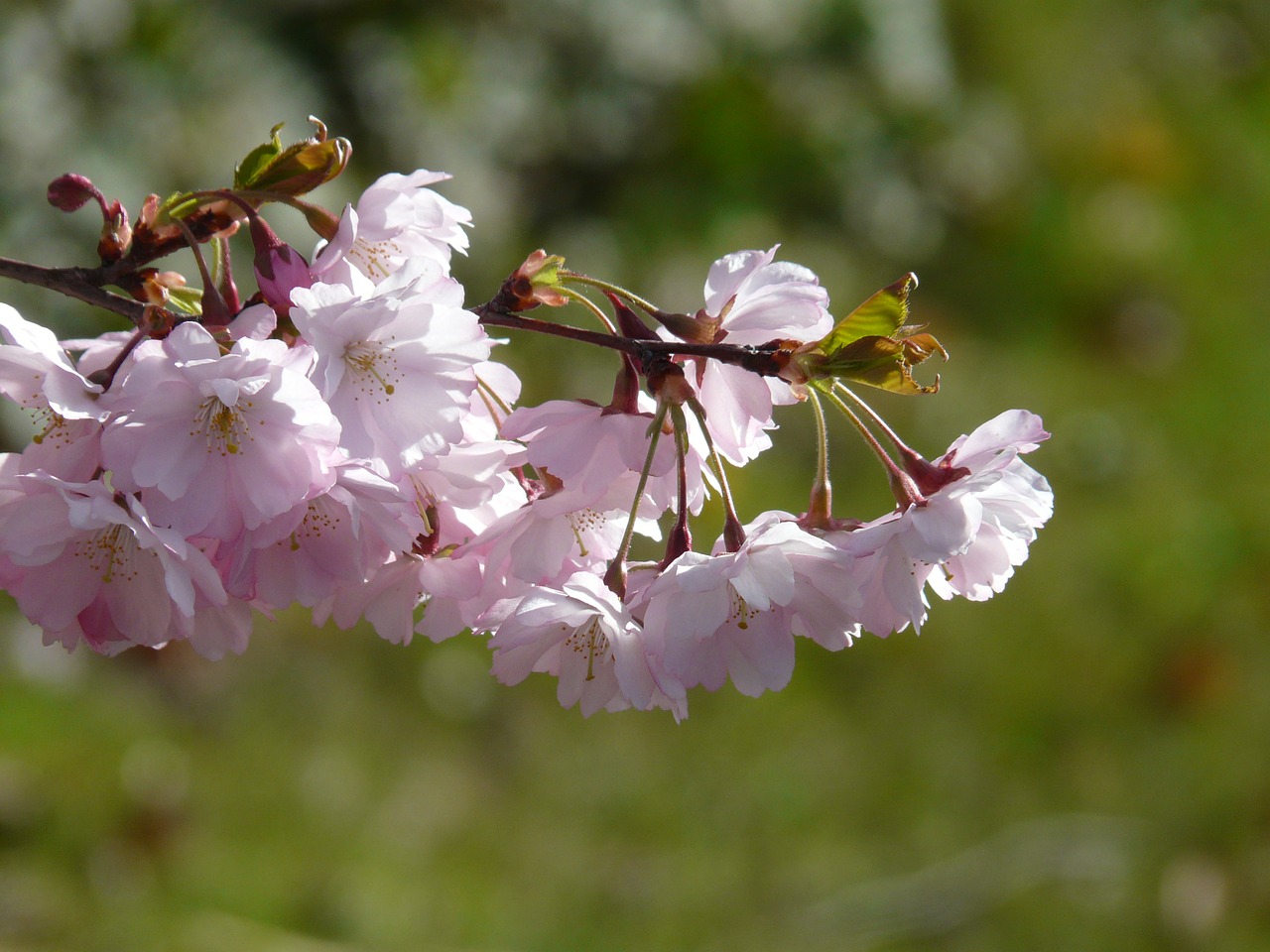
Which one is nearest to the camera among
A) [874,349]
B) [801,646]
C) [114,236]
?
[874,349]

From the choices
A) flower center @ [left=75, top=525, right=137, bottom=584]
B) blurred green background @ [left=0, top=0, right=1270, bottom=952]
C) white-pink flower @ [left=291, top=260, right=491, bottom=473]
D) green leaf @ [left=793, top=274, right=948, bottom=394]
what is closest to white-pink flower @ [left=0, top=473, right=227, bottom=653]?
flower center @ [left=75, top=525, right=137, bottom=584]

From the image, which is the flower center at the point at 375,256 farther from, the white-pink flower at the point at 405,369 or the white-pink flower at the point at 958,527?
the white-pink flower at the point at 958,527

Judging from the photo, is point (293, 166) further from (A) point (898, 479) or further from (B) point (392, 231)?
(A) point (898, 479)

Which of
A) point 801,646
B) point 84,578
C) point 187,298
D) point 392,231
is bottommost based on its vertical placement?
point 801,646

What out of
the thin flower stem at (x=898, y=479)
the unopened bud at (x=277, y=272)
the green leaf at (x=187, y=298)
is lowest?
the green leaf at (x=187, y=298)

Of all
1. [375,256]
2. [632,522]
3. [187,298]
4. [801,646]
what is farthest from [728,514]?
[801,646]

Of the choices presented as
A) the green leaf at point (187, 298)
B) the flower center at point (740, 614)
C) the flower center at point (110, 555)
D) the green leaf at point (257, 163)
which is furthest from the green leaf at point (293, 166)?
the flower center at point (740, 614)

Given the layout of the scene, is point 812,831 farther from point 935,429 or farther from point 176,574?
point 176,574

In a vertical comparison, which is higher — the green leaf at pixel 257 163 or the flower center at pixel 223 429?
the green leaf at pixel 257 163

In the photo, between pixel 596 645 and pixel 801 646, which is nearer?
pixel 596 645
